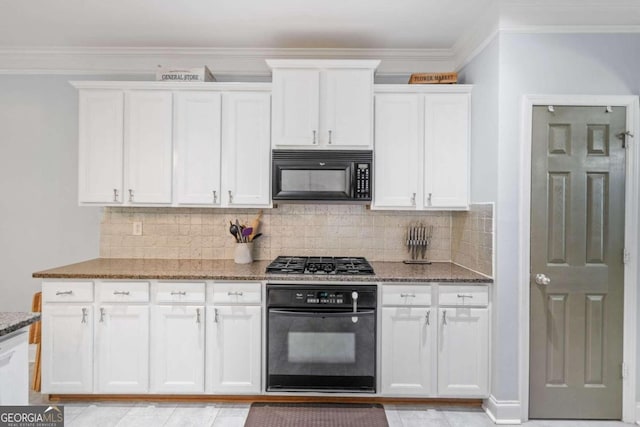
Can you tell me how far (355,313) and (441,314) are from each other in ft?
1.96

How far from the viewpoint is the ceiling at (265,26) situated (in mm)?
2561

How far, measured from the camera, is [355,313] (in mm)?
2674

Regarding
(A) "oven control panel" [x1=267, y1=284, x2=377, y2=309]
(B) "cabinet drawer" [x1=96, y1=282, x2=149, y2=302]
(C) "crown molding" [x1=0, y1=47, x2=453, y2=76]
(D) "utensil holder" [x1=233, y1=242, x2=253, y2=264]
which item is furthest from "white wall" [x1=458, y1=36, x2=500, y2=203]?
(B) "cabinet drawer" [x1=96, y1=282, x2=149, y2=302]

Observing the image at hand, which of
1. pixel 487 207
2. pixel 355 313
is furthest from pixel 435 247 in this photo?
pixel 355 313

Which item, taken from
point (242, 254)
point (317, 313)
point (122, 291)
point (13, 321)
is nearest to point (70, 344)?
point (122, 291)

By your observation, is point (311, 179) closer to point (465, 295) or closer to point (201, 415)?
point (465, 295)

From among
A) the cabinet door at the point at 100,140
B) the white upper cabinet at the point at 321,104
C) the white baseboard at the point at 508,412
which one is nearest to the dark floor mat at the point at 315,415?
the white baseboard at the point at 508,412

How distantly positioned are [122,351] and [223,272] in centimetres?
86

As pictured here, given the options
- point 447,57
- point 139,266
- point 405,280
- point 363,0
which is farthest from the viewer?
point 447,57

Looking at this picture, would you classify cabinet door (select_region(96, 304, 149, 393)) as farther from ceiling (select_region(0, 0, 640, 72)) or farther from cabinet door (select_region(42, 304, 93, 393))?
ceiling (select_region(0, 0, 640, 72))

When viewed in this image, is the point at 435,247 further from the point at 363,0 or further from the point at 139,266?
the point at 139,266

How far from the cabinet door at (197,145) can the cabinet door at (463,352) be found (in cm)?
195

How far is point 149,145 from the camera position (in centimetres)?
305

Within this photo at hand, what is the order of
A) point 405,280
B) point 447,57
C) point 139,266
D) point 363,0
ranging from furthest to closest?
point 447,57
point 139,266
point 405,280
point 363,0
